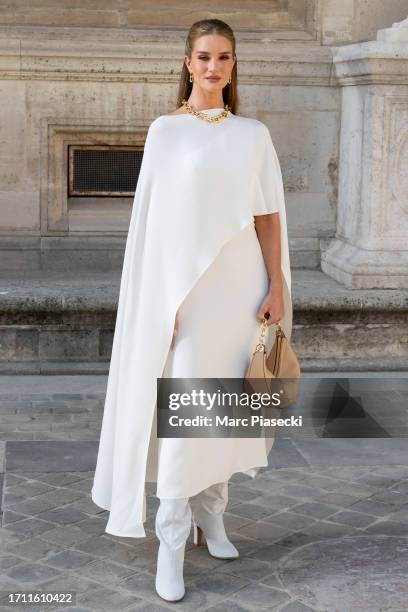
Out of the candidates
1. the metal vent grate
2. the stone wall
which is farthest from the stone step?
the metal vent grate

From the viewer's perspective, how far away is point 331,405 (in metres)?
6.44

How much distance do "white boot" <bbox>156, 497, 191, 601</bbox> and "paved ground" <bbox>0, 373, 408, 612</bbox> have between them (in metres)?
0.06

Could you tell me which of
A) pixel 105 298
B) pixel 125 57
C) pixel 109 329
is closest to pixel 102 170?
pixel 125 57

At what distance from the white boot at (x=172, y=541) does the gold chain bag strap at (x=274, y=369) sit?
17.3 inches

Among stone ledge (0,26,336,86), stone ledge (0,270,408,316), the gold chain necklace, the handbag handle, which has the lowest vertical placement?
stone ledge (0,270,408,316)

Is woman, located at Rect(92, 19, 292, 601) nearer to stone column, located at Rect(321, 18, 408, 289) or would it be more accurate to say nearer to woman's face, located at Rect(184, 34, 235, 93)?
woman's face, located at Rect(184, 34, 235, 93)

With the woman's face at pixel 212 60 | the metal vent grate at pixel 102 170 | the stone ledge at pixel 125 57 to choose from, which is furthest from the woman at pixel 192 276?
the metal vent grate at pixel 102 170

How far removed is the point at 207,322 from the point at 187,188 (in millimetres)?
437

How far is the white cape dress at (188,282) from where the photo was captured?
3.90m

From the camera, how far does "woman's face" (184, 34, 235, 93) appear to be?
3914mm

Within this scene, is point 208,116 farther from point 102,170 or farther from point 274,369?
point 102,170

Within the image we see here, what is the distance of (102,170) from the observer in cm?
819

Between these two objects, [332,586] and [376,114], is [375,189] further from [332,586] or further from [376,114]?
[332,586]

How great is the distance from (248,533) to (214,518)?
0.32 m
